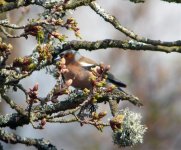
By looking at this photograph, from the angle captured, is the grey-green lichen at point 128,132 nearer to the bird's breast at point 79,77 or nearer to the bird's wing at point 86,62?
the bird's breast at point 79,77

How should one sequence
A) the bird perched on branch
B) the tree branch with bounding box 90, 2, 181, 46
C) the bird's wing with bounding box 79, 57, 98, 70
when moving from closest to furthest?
the tree branch with bounding box 90, 2, 181, 46, the bird perched on branch, the bird's wing with bounding box 79, 57, 98, 70

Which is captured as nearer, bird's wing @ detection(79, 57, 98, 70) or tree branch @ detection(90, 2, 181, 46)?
tree branch @ detection(90, 2, 181, 46)

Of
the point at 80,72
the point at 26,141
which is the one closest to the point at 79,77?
the point at 80,72

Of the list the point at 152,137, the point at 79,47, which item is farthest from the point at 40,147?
the point at 152,137

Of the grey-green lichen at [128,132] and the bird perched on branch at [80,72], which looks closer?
the grey-green lichen at [128,132]

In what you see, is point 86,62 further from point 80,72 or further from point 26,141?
point 26,141

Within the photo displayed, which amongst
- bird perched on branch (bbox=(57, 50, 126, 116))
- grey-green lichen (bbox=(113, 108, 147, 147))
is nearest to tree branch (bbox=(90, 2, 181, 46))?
grey-green lichen (bbox=(113, 108, 147, 147))

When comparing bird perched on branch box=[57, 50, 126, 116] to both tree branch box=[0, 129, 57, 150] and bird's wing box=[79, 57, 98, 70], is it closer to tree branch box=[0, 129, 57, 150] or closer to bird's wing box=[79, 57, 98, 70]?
bird's wing box=[79, 57, 98, 70]

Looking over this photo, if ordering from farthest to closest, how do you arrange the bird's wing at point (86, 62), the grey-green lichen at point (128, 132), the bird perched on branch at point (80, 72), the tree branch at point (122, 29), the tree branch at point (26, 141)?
the bird's wing at point (86, 62)
the bird perched on branch at point (80, 72)
the tree branch at point (26, 141)
the grey-green lichen at point (128, 132)
the tree branch at point (122, 29)

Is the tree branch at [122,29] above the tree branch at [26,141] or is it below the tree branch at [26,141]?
above

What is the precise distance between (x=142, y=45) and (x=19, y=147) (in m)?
7.77

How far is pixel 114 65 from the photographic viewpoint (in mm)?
16547

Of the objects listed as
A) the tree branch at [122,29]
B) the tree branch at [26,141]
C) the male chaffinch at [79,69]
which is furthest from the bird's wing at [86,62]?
the tree branch at [122,29]

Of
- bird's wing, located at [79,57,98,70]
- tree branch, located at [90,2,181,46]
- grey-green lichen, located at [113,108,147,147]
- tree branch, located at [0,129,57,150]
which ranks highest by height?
tree branch, located at [90,2,181,46]
